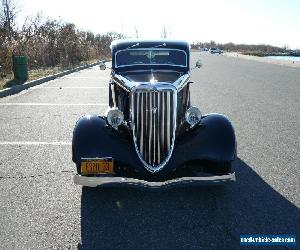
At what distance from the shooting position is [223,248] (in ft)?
11.1

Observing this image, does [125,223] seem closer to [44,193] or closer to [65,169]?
[44,193]

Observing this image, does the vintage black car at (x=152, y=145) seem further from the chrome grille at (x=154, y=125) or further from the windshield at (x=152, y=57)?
the windshield at (x=152, y=57)

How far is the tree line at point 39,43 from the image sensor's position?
62.0 ft

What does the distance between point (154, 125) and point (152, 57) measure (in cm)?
190

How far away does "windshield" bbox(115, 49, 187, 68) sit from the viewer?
5.93 meters

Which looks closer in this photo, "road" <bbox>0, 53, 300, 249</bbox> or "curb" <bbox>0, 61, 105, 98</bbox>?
"road" <bbox>0, 53, 300, 249</bbox>

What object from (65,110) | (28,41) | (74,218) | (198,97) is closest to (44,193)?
(74,218)

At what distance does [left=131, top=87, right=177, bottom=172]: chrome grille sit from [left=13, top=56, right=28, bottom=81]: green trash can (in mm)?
12649

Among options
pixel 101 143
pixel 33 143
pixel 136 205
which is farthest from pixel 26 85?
pixel 136 205

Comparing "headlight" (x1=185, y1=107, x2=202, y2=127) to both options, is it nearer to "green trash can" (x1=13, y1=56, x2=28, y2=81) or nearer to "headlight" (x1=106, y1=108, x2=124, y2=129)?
"headlight" (x1=106, y1=108, x2=124, y2=129)

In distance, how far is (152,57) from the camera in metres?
5.93

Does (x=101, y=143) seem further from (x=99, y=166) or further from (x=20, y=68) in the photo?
(x=20, y=68)

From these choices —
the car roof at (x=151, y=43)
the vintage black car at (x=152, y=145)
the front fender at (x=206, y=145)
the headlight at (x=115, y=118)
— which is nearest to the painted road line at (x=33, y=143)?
the car roof at (x=151, y=43)

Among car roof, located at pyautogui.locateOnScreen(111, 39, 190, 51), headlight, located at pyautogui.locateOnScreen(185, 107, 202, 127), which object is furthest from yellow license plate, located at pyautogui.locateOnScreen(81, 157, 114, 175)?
car roof, located at pyautogui.locateOnScreen(111, 39, 190, 51)
